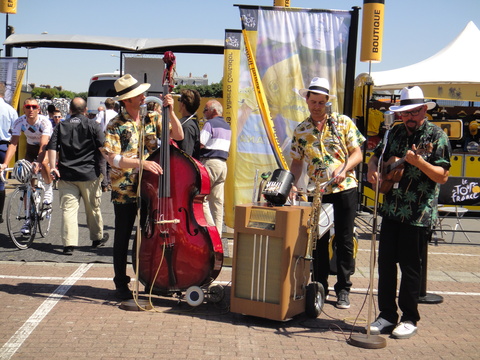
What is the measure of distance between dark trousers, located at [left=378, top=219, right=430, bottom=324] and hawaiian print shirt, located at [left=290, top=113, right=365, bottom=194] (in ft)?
2.33

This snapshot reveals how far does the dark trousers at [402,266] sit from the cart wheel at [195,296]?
4.95 ft

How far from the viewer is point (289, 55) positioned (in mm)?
8180

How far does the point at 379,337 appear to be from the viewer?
5133mm

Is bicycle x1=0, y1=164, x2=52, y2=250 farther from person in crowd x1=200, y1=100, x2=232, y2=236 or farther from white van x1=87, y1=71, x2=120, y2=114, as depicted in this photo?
white van x1=87, y1=71, x2=120, y2=114

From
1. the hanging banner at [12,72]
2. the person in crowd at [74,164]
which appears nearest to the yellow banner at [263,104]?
the person in crowd at [74,164]

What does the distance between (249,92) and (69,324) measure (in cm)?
404

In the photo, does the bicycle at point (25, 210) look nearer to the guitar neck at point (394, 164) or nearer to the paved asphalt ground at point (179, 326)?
the paved asphalt ground at point (179, 326)

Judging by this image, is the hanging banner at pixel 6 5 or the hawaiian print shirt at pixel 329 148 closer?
the hawaiian print shirt at pixel 329 148

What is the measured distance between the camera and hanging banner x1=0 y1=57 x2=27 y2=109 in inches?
573

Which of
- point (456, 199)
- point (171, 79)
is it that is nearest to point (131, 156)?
point (171, 79)

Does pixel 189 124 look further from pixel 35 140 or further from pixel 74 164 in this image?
pixel 35 140

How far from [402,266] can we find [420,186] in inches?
25.9

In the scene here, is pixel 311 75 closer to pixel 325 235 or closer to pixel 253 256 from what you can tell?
pixel 325 235

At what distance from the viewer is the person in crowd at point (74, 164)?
27.1ft
